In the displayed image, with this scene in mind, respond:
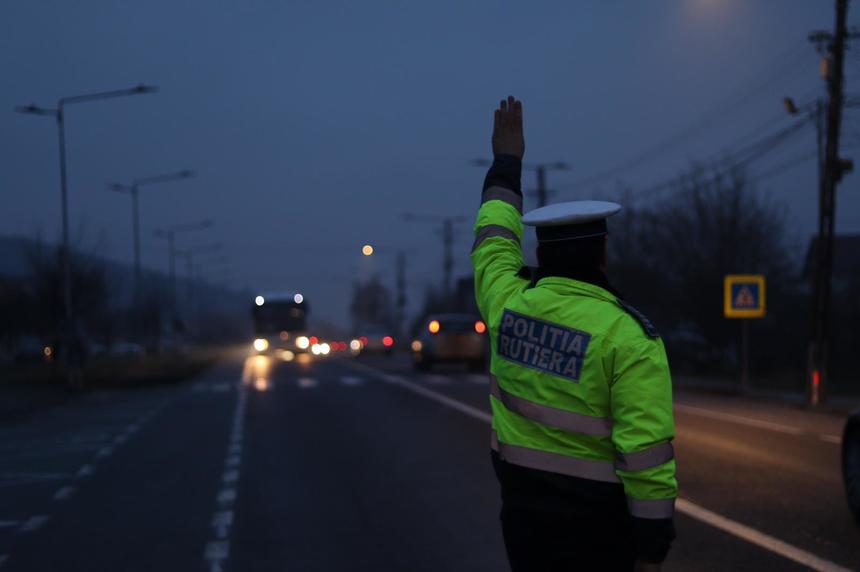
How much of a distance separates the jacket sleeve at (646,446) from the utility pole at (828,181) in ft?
72.4

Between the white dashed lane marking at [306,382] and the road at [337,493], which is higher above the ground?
the road at [337,493]

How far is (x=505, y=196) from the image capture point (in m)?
3.74

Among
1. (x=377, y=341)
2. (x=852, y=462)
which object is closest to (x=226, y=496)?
(x=852, y=462)

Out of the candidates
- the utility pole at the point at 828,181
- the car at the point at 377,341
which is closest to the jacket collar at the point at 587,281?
the utility pole at the point at 828,181

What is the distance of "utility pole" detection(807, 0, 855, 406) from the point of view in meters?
24.5

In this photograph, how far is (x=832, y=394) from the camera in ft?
91.2

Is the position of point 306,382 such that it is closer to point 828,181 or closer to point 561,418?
point 828,181

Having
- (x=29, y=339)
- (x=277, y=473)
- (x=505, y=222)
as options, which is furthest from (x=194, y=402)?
(x=29, y=339)

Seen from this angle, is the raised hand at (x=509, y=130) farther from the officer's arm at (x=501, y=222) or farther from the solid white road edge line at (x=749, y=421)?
the solid white road edge line at (x=749, y=421)

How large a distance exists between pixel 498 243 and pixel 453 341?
33.4 meters

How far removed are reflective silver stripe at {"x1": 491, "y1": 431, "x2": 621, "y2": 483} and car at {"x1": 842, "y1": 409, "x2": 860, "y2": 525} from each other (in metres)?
6.23

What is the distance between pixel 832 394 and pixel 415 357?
50.6 feet

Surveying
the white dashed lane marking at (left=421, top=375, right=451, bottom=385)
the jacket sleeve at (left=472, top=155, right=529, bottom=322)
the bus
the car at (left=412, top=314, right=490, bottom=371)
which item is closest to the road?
the jacket sleeve at (left=472, top=155, right=529, bottom=322)

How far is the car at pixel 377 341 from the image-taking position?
65062 millimetres
